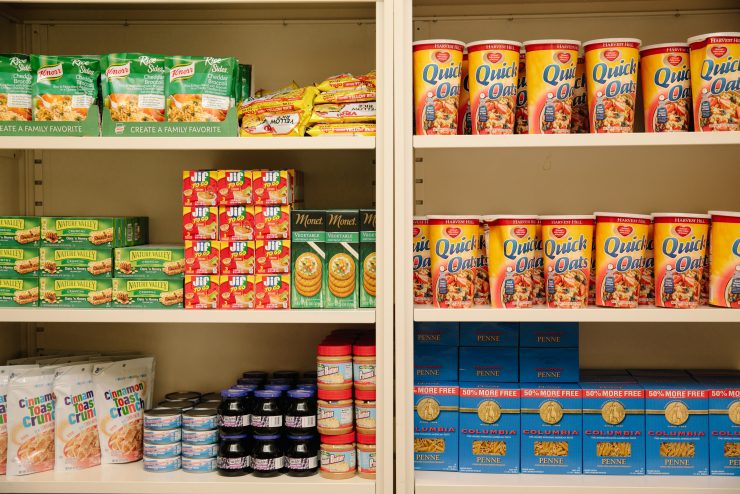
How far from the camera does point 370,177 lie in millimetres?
2258

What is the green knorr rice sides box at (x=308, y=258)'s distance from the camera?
1.87m

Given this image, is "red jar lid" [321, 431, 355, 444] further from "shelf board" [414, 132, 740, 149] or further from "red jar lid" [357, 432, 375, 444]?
"shelf board" [414, 132, 740, 149]

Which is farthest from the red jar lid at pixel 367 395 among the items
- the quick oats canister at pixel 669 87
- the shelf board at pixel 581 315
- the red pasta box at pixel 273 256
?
the quick oats canister at pixel 669 87

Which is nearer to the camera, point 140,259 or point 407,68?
point 407,68

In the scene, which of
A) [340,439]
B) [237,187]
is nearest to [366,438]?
[340,439]

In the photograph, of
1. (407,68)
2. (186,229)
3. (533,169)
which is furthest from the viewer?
(533,169)

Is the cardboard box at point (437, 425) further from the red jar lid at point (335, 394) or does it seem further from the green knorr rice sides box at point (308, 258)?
the green knorr rice sides box at point (308, 258)

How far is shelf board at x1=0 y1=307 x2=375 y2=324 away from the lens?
182 centimetres

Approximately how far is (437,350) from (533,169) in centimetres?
73

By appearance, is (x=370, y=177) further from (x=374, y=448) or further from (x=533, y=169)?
(x=374, y=448)

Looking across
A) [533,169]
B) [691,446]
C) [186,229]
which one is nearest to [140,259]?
[186,229]

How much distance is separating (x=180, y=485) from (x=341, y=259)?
748 millimetres

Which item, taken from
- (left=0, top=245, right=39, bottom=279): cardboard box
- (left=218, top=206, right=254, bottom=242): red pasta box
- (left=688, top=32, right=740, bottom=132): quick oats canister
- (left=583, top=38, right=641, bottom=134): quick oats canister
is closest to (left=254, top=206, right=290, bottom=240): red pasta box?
(left=218, top=206, right=254, bottom=242): red pasta box

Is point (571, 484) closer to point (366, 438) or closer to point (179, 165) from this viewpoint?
→ point (366, 438)
